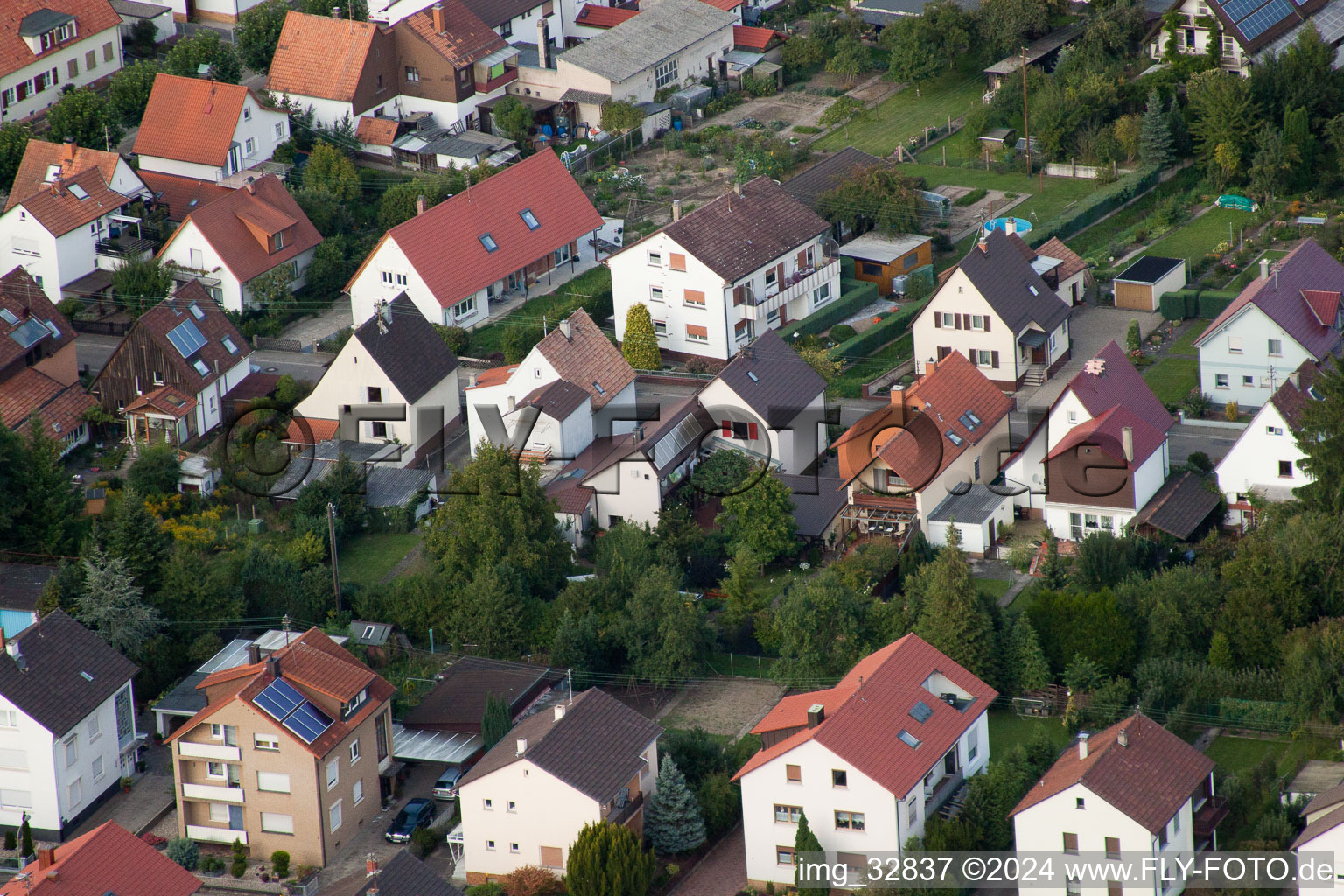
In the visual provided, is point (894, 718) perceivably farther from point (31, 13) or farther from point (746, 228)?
point (31, 13)

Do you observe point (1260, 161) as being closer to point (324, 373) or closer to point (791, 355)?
point (791, 355)

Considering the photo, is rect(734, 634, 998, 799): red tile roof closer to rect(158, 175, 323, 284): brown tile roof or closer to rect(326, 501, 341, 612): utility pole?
rect(326, 501, 341, 612): utility pole

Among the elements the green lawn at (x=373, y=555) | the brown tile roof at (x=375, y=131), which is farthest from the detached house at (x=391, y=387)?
the brown tile roof at (x=375, y=131)

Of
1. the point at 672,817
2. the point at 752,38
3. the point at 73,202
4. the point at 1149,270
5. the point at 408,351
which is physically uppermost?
the point at 73,202

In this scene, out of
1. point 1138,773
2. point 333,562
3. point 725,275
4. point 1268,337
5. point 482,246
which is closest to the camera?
point 1138,773

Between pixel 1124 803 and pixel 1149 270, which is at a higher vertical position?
pixel 1124 803

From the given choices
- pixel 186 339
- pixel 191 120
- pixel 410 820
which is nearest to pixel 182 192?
pixel 191 120

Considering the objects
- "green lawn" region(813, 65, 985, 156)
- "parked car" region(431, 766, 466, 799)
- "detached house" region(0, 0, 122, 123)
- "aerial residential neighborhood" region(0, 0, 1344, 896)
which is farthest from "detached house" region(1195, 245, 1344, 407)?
"detached house" region(0, 0, 122, 123)
